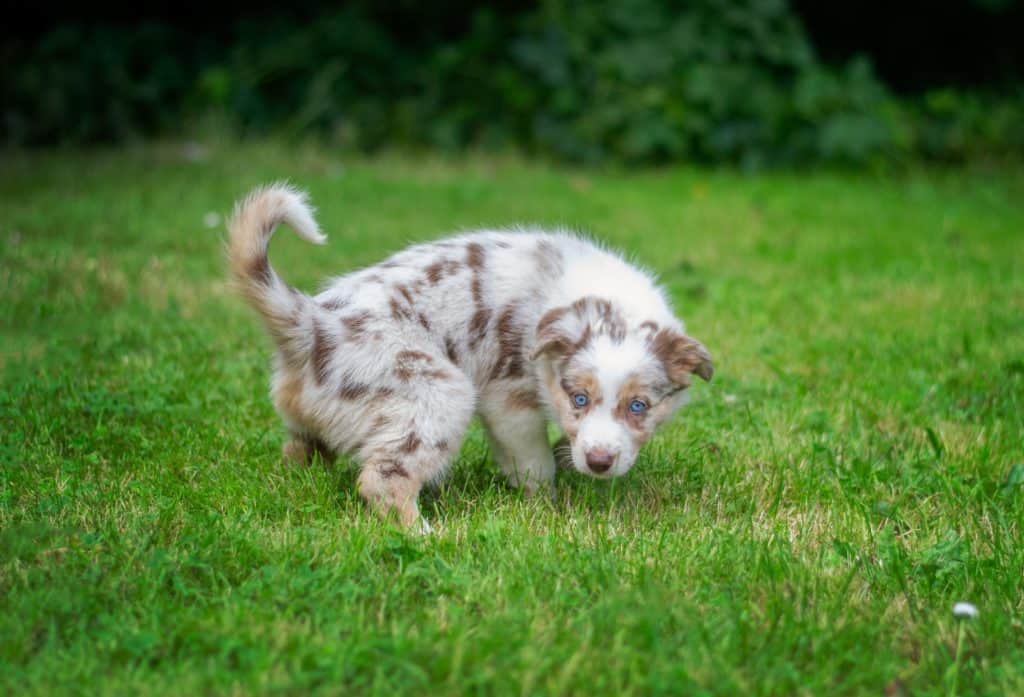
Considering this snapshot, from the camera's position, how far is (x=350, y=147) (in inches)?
527

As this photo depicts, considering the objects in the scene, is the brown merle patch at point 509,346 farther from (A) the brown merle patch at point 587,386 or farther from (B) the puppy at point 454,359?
(A) the brown merle patch at point 587,386

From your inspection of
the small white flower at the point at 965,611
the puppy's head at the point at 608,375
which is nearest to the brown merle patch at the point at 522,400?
the puppy's head at the point at 608,375

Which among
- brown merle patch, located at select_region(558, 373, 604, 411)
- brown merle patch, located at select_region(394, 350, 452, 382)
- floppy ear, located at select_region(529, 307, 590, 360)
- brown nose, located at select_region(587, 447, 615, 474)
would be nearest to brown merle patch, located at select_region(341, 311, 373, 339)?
brown merle patch, located at select_region(394, 350, 452, 382)

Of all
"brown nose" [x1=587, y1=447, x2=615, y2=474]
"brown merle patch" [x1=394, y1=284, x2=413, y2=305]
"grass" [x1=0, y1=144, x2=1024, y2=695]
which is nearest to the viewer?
"grass" [x1=0, y1=144, x2=1024, y2=695]

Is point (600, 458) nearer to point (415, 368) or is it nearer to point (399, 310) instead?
point (415, 368)

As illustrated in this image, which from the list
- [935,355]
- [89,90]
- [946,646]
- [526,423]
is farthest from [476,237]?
[89,90]

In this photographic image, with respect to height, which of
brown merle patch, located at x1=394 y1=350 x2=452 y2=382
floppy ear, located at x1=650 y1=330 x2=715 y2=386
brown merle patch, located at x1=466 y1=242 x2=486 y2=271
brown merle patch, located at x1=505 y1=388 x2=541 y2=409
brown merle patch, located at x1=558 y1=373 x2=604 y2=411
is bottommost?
brown merle patch, located at x1=505 y1=388 x2=541 y2=409

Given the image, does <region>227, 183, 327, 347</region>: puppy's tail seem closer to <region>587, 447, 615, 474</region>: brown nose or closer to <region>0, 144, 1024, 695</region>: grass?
<region>0, 144, 1024, 695</region>: grass

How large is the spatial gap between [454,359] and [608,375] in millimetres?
625

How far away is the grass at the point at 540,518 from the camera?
289 cm

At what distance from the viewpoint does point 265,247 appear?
159 inches

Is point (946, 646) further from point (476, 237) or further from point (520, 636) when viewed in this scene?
point (476, 237)

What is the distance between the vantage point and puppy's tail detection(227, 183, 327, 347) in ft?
13.1

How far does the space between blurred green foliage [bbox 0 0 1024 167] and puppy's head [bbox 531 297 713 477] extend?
28.7 feet
